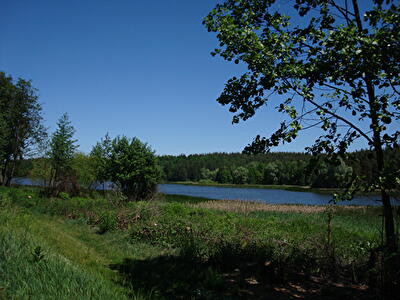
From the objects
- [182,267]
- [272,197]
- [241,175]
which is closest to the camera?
[182,267]

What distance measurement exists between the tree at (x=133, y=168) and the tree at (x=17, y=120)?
1190 cm

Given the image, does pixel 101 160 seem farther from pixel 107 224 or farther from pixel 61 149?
pixel 107 224

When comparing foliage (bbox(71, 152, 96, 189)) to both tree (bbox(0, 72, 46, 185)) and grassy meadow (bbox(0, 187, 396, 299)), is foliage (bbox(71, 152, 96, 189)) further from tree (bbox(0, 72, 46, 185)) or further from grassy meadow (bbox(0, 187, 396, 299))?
grassy meadow (bbox(0, 187, 396, 299))

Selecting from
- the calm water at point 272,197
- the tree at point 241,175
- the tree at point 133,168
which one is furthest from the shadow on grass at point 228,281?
the tree at point 241,175

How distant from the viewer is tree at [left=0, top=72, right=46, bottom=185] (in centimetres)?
3150

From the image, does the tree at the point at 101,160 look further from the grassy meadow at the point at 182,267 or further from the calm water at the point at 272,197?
the grassy meadow at the point at 182,267

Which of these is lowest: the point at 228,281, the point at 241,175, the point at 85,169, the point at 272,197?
the point at 272,197

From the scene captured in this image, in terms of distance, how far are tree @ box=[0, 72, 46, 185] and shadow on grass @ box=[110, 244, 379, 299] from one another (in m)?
30.9

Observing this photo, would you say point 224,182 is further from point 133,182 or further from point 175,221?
point 175,221

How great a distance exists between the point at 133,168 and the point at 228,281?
21077 mm

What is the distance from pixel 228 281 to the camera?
17.6 feet

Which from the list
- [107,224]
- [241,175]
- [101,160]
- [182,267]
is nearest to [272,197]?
[101,160]

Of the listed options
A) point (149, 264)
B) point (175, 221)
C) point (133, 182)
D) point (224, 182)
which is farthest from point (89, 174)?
point (224, 182)

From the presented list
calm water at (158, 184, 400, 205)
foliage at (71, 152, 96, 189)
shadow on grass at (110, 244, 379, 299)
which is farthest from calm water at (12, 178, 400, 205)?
shadow on grass at (110, 244, 379, 299)
